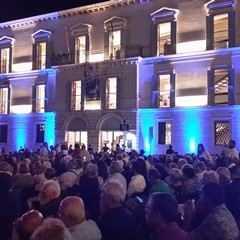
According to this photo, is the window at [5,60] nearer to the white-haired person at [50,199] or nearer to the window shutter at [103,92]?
the window shutter at [103,92]

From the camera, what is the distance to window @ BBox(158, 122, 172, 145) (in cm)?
2614

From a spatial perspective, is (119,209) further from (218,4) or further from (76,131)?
(76,131)

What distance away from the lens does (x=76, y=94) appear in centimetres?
2962

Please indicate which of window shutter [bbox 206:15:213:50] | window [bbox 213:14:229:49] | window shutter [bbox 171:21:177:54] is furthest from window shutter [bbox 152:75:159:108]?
window [bbox 213:14:229:49]

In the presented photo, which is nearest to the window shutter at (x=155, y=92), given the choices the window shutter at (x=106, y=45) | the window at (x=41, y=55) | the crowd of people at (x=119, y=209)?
the window shutter at (x=106, y=45)

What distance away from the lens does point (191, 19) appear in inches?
1022

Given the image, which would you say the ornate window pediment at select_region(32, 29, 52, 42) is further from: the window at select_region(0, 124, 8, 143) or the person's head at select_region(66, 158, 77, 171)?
the person's head at select_region(66, 158, 77, 171)

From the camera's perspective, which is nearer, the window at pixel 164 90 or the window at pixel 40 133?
the window at pixel 164 90

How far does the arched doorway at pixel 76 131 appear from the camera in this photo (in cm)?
2875

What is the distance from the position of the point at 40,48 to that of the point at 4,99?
19.1ft

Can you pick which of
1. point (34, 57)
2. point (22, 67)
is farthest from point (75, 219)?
point (22, 67)

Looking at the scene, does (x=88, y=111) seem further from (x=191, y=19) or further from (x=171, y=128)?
(x=191, y=19)

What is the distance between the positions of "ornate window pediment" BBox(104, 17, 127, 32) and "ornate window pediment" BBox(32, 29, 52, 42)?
562 cm

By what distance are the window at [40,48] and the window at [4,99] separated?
151 inches
